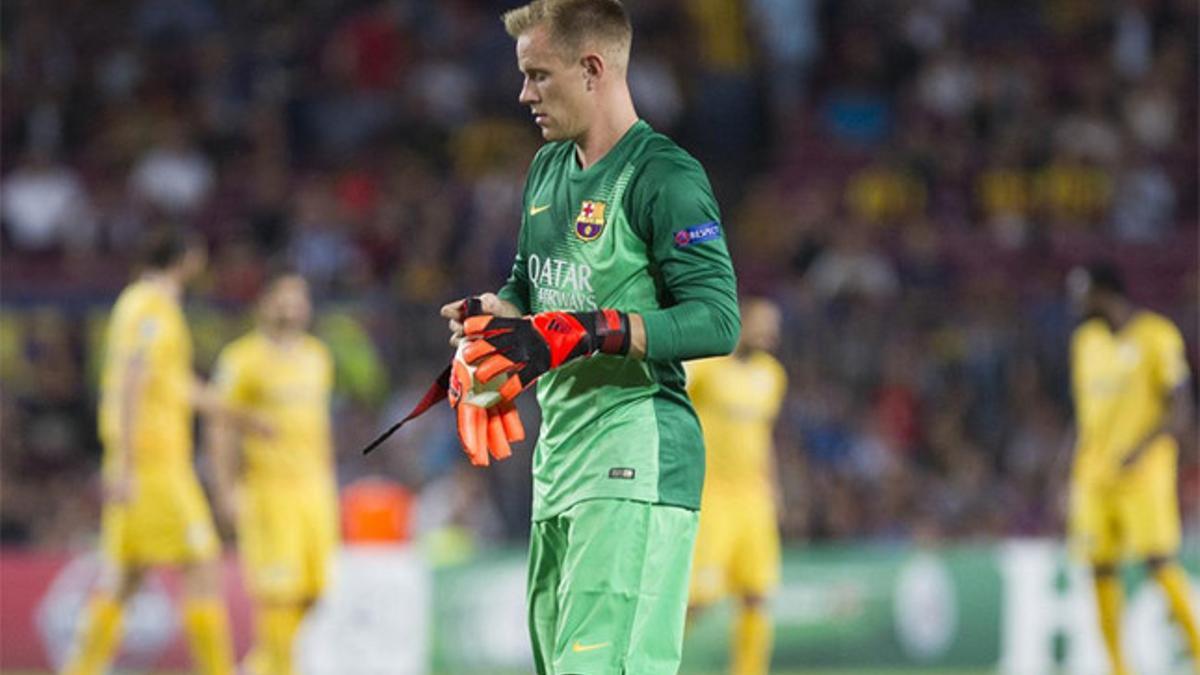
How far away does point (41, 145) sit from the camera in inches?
728

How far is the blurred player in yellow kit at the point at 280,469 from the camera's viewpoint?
1144 cm

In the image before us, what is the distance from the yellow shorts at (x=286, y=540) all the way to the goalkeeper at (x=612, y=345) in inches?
245

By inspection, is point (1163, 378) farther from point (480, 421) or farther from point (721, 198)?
point (721, 198)

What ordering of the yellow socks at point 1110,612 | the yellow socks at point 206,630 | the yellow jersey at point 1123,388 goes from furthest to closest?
the yellow socks at point 1110,612, the yellow jersey at point 1123,388, the yellow socks at point 206,630

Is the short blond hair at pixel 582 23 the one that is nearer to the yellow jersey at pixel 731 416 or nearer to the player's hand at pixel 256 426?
the player's hand at pixel 256 426

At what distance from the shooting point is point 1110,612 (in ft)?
38.5

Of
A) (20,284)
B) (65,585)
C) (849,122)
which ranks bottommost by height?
(65,585)

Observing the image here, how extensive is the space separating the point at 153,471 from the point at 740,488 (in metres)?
3.24

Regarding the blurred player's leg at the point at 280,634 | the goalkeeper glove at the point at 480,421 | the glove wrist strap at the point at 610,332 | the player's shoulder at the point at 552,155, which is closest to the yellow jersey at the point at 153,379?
the blurred player's leg at the point at 280,634

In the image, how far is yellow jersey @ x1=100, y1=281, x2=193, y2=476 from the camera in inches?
417

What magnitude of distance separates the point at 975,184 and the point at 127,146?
723 cm

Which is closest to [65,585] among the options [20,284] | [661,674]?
[20,284]

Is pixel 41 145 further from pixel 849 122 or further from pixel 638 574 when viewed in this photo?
pixel 638 574

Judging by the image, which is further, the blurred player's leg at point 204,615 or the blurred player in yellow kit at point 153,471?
the blurred player's leg at point 204,615
